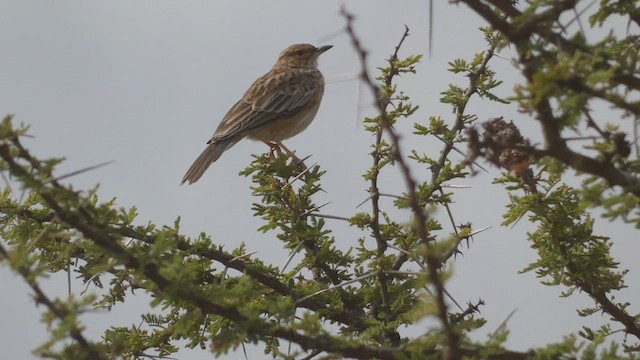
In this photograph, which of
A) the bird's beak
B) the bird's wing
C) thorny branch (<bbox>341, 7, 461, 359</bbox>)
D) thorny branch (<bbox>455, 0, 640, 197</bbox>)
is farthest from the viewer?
the bird's beak

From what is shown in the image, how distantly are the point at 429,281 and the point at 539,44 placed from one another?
3.18ft

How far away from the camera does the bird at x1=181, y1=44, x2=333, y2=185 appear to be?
8.66m

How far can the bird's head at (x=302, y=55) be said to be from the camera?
11.1 metres

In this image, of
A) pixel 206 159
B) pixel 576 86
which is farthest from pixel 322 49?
pixel 576 86

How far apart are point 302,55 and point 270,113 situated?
2.20m

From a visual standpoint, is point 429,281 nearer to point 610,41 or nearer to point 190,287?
point 190,287

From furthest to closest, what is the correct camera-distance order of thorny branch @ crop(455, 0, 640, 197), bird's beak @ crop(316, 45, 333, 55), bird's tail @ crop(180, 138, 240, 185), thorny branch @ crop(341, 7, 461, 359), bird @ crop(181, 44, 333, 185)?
bird's beak @ crop(316, 45, 333, 55) < bird @ crop(181, 44, 333, 185) < bird's tail @ crop(180, 138, 240, 185) < thorny branch @ crop(455, 0, 640, 197) < thorny branch @ crop(341, 7, 461, 359)

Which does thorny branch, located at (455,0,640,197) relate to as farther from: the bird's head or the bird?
the bird's head

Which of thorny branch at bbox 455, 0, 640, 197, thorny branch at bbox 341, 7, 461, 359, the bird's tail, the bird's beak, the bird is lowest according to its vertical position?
thorny branch at bbox 341, 7, 461, 359

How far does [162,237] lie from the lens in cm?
283

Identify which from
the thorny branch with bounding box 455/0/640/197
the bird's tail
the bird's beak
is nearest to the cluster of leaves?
the thorny branch with bounding box 455/0/640/197

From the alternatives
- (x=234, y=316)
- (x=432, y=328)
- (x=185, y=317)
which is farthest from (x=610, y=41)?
(x=185, y=317)

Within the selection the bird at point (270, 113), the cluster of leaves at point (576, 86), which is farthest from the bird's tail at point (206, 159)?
the cluster of leaves at point (576, 86)

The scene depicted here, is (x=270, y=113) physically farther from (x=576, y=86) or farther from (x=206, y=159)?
(x=576, y=86)
